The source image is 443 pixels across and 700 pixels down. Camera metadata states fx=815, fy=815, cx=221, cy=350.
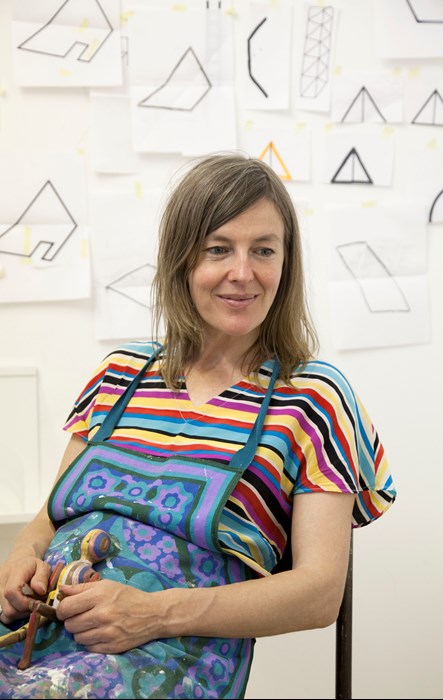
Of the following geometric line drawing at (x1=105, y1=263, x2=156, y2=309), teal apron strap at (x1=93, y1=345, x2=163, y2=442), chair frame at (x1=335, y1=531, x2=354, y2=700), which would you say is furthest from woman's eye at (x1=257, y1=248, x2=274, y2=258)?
geometric line drawing at (x1=105, y1=263, x2=156, y2=309)

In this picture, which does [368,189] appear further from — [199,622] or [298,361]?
[199,622]

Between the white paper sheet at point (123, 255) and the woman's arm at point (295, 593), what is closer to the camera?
the woman's arm at point (295, 593)

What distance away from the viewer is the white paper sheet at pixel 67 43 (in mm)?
1719

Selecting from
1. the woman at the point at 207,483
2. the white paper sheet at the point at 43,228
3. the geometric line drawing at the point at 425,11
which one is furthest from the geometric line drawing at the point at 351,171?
the woman at the point at 207,483

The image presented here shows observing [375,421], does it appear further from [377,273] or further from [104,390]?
[104,390]

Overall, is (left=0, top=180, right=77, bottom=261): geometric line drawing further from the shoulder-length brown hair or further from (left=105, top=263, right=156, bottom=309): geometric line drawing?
the shoulder-length brown hair

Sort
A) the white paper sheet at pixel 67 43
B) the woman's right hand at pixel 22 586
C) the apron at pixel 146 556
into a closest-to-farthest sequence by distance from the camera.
A: the apron at pixel 146 556, the woman's right hand at pixel 22 586, the white paper sheet at pixel 67 43

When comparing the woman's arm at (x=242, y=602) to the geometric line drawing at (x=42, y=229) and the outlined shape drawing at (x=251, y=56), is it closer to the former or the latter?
the geometric line drawing at (x=42, y=229)

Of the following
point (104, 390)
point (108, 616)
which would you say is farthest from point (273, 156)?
point (108, 616)

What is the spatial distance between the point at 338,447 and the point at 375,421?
82 centimetres

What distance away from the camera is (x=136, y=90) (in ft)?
5.78

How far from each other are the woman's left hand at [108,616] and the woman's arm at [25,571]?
0.09 m

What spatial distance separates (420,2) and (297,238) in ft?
3.02

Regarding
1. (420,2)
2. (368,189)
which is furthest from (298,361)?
(420,2)
